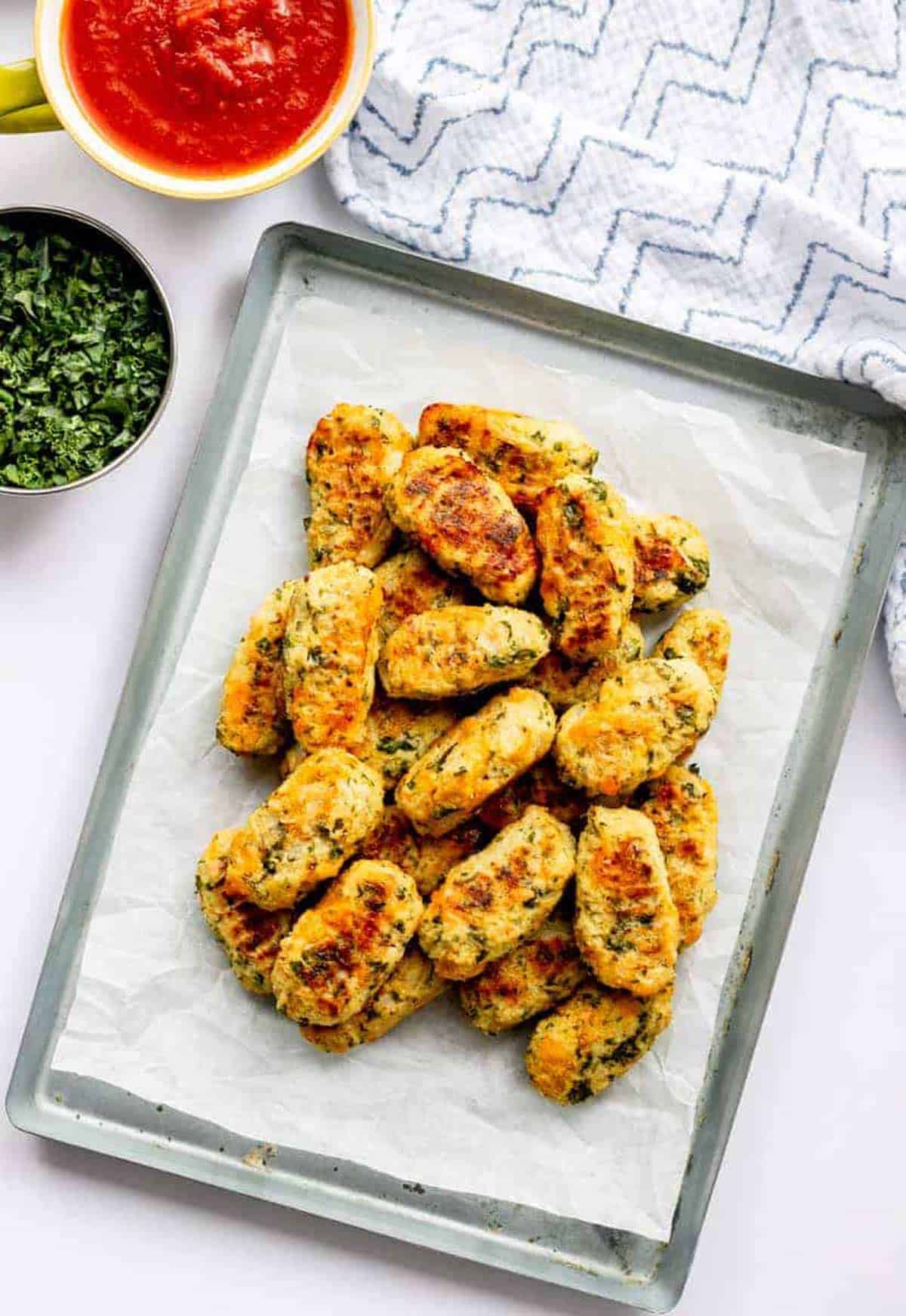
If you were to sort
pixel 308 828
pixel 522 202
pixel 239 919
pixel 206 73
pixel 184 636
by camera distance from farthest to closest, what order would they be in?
pixel 522 202 < pixel 184 636 < pixel 239 919 < pixel 308 828 < pixel 206 73

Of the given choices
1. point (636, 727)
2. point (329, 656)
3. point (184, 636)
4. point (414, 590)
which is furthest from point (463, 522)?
point (184, 636)

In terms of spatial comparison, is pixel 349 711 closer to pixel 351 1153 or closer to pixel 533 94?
pixel 351 1153

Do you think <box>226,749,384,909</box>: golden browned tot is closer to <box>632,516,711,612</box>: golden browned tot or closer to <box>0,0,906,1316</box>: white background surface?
<box>0,0,906,1316</box>: white background surface

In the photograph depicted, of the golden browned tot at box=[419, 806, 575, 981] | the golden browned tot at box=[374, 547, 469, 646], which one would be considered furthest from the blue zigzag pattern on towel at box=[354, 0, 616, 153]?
the golden browned tot at box=[419, 806, 575, 981]

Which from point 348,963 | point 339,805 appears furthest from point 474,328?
point 348,963

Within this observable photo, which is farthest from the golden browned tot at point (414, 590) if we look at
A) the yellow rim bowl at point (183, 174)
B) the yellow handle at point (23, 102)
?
the yellow handle at point (23, 102)

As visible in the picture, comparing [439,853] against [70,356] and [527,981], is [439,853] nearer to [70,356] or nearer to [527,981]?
[527,981]

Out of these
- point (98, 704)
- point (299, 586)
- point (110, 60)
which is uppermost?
point (110, 60)
